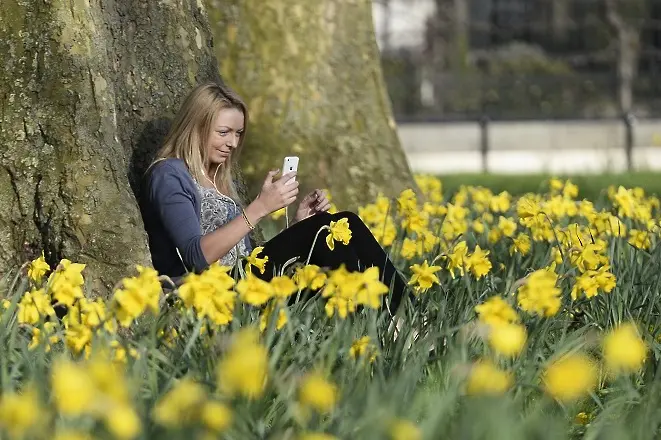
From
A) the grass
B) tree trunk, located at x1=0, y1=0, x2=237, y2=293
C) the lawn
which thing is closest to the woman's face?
tree trunk, located at x1=0, y1=0, x2=237, y2=293

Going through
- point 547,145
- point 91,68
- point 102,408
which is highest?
point 91,68

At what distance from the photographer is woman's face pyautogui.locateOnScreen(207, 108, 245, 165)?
4812mm

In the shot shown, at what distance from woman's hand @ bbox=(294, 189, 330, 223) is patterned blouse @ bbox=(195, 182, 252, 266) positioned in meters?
0.23

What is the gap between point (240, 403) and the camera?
2.93 metres

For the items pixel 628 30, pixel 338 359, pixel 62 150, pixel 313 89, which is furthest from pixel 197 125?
pixel 628 30

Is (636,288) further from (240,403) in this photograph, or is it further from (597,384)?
(240,403)

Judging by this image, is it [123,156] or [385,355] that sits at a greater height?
[123,156]

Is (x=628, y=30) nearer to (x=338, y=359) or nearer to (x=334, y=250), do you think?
(x=334, y=250)

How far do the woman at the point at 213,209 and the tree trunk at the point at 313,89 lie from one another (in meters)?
2.79

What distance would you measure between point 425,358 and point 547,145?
1787 cm

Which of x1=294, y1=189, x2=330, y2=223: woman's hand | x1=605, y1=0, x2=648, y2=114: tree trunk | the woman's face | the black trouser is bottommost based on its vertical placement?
x1=605, y1=0, x2=648, y2=114: tree trunk

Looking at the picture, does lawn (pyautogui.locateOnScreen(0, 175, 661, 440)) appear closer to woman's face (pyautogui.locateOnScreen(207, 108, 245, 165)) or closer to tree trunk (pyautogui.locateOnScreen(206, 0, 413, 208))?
woman's face (pyautogui.locateOnScreen(207, 108, 245, 165))

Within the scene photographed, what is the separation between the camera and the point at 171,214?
183 inches

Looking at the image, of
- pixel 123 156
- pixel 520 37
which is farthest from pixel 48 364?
pixel 520 37
